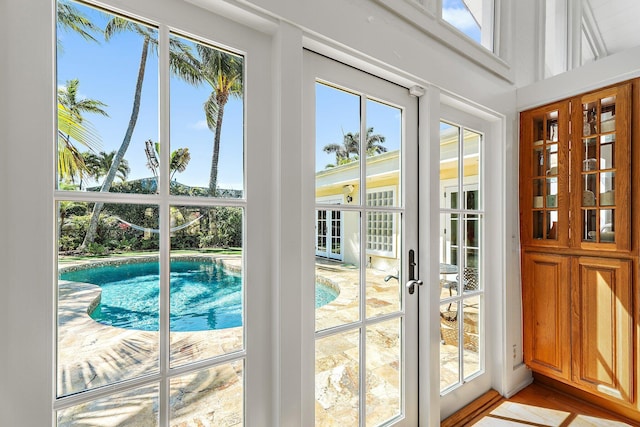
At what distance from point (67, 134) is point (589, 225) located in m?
2.60

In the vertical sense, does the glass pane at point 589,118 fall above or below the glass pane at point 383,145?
above

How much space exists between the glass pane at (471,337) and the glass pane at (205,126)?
67.6 inches

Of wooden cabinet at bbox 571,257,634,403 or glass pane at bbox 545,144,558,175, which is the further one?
glass pane at bbox 545,144,558,175

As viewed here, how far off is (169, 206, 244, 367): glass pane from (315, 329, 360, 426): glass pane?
44 cm

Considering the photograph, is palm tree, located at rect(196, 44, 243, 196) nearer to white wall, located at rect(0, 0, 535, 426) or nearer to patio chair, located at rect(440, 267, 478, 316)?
white wall, located at rect(0, 0, 535, 426)

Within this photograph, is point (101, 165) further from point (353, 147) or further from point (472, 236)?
point (472, 236)

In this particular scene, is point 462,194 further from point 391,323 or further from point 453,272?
point 391,323

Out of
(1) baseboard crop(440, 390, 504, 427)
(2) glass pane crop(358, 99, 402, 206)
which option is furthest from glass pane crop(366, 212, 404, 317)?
(1) baseboard crop(440, 390, 504, 427)

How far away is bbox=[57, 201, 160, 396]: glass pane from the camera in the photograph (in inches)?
33.9

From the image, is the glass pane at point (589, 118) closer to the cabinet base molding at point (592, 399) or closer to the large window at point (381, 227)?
the large window at point (381, 227)

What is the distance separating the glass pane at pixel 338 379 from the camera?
1.35 meters

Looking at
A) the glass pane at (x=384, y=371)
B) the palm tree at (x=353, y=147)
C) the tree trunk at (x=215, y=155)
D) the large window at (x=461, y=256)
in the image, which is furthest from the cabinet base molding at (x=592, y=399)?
the tree trunk at (x=215, y=155)
